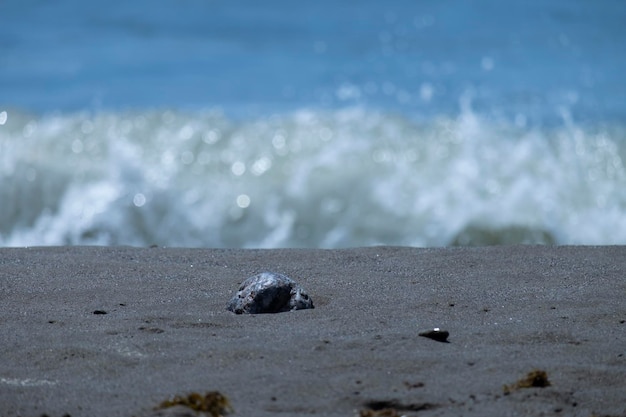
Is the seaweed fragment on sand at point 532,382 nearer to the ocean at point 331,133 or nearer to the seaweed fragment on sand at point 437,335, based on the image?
the seaweed fragment on sand at point 437,335

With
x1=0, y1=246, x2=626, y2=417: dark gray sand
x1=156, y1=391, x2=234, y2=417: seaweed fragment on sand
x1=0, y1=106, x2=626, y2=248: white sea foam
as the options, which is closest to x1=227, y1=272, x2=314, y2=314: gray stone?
x1=0, y1=246, x2=626, y2=417: dark gray sand

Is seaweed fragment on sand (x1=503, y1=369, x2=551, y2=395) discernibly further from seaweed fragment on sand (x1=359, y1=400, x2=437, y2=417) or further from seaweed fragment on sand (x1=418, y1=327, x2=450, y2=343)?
seaweed fragment on sand (x1=418, y1=327, x2=450, y2=343)

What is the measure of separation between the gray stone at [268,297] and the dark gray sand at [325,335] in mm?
50

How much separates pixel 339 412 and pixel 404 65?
34.0ft

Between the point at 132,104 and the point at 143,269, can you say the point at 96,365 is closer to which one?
the point at 143,269

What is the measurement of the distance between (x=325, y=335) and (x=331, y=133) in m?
5.94

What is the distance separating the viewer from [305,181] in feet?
26.2

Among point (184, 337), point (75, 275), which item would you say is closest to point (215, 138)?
point (75, 275)

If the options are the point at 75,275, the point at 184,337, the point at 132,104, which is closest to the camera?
the point at 184,337

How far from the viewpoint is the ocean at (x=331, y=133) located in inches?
291

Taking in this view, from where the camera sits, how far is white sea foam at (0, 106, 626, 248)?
727 centimetres

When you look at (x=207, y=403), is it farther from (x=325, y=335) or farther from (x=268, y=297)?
(x=268, y=297)

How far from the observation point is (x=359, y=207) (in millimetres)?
7699

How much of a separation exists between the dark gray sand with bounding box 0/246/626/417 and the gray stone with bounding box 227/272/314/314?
0.05 metres
